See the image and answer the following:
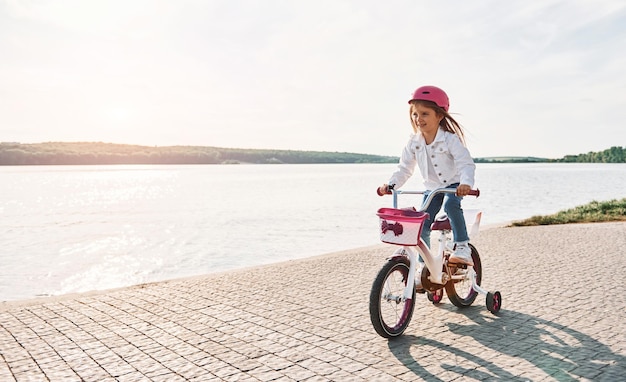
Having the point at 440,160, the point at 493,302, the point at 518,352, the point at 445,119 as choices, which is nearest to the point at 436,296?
the point at 493,302

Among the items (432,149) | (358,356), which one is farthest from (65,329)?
(432,149)

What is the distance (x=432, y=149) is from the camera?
498 centimetres

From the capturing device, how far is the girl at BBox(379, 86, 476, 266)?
482cm

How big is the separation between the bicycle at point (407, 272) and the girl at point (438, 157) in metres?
0.13

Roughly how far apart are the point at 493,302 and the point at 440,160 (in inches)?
61.7

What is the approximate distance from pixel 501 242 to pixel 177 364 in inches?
331

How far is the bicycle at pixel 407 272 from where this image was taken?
4285 mm

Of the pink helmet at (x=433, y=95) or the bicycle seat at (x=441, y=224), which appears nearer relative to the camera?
the pink helmet at (x=433, y=95)

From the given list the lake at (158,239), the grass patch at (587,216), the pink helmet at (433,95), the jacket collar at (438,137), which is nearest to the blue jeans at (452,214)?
the jacket collar at (438,137)

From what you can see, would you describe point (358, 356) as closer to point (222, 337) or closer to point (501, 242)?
point (222, 337)

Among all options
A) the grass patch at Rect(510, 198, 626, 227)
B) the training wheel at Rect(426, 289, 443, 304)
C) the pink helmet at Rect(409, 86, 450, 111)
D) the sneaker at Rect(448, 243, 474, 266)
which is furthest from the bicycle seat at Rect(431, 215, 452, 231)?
the grass patch at Rect(510, 198, 626, 227)

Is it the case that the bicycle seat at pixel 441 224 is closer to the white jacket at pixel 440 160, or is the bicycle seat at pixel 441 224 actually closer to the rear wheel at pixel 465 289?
the white jacket at pixel 440 160

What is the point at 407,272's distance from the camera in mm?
4777

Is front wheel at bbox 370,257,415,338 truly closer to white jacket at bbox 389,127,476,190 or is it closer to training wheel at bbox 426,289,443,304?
white jacket at bbox 389,127,476,190
